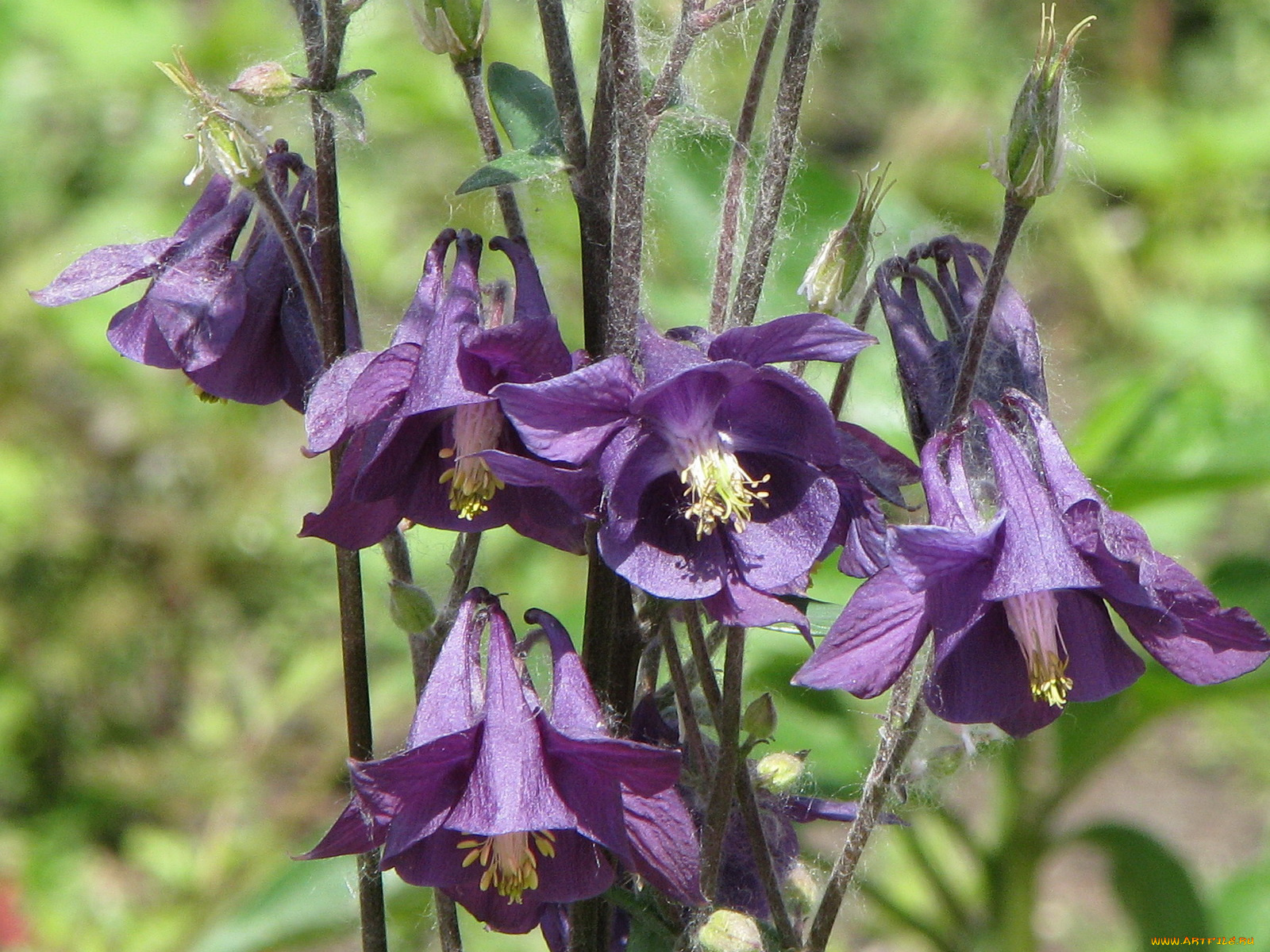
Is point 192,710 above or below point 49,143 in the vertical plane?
below

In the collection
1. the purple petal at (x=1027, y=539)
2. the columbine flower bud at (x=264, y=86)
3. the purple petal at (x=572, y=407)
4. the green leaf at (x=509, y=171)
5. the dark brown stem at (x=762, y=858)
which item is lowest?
the dark brown stem at (x=762, y=858)

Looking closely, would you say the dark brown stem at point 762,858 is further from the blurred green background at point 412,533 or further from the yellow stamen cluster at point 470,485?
the blurred green background at point 412,533

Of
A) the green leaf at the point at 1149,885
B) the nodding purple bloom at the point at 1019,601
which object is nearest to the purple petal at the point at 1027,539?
the nodding purple bloom at the point at 1019,601

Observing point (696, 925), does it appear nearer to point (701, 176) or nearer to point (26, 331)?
point (701, 176)

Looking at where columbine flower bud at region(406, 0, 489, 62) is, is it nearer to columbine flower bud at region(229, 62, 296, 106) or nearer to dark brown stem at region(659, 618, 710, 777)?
columbine flower bud at region(229, 62, 296, 106)

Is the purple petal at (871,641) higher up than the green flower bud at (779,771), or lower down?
higher up

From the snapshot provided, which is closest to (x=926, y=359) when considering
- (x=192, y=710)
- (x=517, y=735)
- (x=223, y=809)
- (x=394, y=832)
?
(x=517, y=735)

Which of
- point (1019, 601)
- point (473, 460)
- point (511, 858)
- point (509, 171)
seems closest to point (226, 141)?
point (509, 171)
